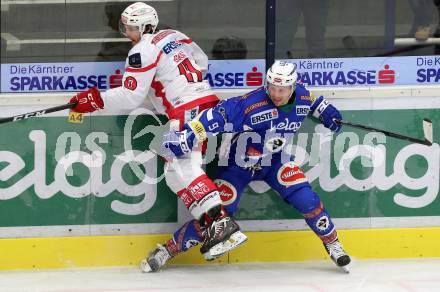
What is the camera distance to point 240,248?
5234 mm

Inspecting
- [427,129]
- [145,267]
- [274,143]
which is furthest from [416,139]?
[145,267]

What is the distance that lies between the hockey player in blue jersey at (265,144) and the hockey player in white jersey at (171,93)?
0.39 ft

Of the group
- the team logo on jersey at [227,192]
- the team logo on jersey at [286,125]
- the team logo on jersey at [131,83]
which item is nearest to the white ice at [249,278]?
the team logo on jersey at [227,192]

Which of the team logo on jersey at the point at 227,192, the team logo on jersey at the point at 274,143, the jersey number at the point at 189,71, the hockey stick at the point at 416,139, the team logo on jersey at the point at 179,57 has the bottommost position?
the team logo on jersey at the point at 227,192

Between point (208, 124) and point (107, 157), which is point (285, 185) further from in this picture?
point (107, 157)

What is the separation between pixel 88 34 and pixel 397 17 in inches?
67.5

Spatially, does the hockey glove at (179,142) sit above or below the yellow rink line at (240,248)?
above

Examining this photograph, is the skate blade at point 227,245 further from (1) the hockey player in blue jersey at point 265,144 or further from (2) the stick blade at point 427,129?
(2) the stick blade at point 427,129

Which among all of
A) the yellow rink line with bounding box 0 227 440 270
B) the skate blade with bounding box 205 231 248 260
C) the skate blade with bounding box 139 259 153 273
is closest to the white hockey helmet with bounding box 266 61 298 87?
the skate blade with bounding box 205 231 248 260

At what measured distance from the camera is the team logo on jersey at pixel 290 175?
4.99m

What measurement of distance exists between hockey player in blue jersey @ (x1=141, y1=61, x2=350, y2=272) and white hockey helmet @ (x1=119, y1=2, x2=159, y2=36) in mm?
566

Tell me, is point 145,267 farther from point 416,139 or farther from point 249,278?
point 416,139

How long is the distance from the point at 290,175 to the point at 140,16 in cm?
114

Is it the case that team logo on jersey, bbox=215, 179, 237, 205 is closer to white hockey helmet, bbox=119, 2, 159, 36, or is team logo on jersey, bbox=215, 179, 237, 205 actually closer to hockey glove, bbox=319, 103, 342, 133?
hockey glove, bbox=319, 103, 342, 133
